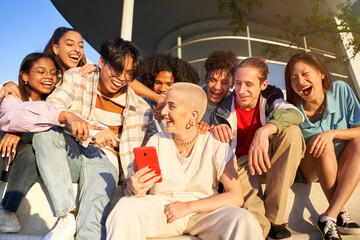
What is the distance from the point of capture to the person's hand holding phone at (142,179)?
180cm

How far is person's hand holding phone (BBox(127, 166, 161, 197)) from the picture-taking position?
180cm

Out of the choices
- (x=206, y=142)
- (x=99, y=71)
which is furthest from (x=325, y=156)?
(x=99, y=71)

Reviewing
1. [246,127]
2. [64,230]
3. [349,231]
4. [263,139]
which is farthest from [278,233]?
[64,230]

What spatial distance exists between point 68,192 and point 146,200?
25.7 inches

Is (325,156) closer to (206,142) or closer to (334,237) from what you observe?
(334,237)

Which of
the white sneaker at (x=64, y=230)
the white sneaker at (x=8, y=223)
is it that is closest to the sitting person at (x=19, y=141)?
the white sneaker at (x=8, y=223)

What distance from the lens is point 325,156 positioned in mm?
2361

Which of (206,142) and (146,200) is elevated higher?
(206,142)

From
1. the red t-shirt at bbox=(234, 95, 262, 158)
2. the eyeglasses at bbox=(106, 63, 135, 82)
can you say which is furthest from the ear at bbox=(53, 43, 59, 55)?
the red t-shirt at bbox=(234, 95, 262, 158)

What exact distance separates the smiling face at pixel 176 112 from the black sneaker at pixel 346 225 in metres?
1.56

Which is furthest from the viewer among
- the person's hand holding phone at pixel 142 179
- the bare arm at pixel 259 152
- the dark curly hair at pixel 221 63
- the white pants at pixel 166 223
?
the dark curly hair at pixel 221 63

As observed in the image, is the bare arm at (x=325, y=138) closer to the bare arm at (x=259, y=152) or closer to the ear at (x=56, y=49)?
the bare arm at (x=259, y=152)

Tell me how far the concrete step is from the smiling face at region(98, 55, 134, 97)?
3.40 feet

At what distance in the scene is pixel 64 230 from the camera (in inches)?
73.7
